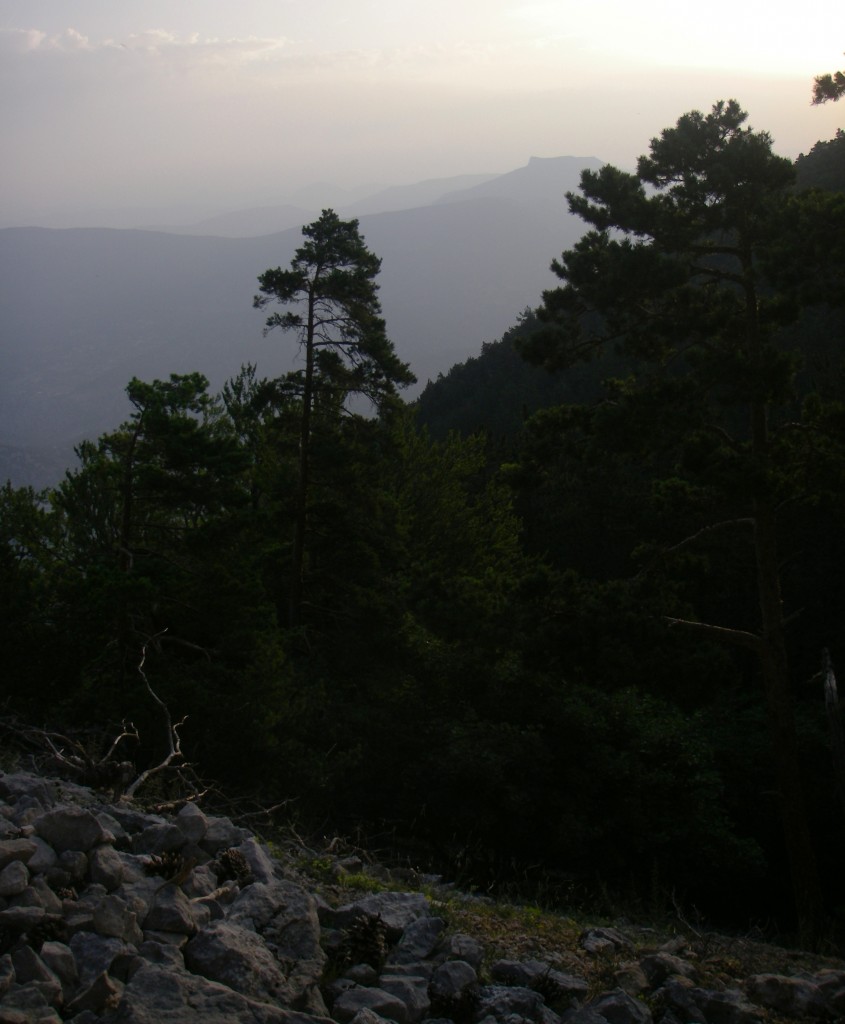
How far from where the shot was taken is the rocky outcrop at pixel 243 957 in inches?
169

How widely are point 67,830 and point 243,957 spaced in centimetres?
135

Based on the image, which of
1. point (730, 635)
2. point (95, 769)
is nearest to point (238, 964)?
point (95, 769)

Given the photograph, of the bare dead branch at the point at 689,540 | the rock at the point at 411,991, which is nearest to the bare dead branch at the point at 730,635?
the bare dead branch at the point at 689,540

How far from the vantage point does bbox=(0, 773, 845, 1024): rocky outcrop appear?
14.0ft

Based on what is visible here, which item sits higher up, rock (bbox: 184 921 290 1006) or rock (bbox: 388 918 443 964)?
rock (bbox: 184 921 290 1006)

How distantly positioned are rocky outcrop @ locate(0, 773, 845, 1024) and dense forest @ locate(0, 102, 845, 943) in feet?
14.9

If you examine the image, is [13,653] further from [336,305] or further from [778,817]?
[778,817]

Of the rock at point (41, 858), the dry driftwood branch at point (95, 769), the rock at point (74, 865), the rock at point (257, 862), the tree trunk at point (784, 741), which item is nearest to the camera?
the rock at point (41, 858)

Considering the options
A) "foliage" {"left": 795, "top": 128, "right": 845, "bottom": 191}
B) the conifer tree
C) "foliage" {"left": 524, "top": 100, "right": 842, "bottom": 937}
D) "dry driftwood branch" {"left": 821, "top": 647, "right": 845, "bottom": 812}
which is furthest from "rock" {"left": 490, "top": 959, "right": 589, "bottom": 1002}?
"foliage" {"left": 795, "top": 128, "right": 845, "bottom": 191}

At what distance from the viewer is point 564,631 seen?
1287cm

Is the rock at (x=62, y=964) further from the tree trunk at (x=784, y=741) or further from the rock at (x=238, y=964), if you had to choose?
the tree trunk at (x=784, y=741)

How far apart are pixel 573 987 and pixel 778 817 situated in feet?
37.8

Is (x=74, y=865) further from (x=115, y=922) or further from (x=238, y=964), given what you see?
(x=238, y=964)

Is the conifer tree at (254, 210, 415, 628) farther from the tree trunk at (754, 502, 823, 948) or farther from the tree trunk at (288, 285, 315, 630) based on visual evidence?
the tree trunk at (754, 502, 823, 948)
